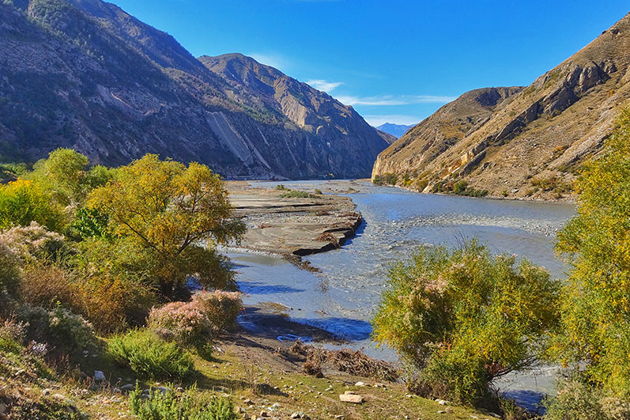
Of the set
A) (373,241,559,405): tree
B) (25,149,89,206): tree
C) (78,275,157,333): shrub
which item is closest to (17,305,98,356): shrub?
(78,275,157,333): shrub

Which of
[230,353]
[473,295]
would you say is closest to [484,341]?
[473,295]

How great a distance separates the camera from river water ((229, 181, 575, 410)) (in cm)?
2111

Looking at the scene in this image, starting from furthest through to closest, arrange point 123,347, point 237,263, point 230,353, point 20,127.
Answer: point 20,127 < point 237,263 < point 230,353 < point 123,347

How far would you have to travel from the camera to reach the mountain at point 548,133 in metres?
87.1

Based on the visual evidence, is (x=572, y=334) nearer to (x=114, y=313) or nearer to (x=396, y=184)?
(x=114, y=313)

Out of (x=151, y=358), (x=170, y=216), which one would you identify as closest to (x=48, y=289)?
(x=151, y=358)

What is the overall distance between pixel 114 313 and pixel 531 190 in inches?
3596

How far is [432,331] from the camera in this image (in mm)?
13688

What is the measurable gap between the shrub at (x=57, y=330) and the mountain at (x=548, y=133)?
88301 millimetres

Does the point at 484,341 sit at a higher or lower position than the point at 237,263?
higher

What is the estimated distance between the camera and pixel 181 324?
13.4 metres

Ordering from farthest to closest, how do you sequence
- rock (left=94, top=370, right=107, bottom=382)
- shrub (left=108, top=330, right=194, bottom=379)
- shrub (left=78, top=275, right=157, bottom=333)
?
A: 1. shrub (left=78, top=275, right=157, bottom=333)
2. shrub (left=108, top=330, right=194, bottom=379)
3. rock (left=94, top=370, right=107, bottom=382)

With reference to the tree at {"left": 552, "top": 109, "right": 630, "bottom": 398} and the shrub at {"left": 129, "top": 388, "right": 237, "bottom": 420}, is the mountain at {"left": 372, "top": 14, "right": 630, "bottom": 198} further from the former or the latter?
the shrub at {"left": 129, "top": 388, "right": 237, "bottom": 420}

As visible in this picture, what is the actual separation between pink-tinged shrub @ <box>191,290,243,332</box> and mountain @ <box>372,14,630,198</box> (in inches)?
3192
